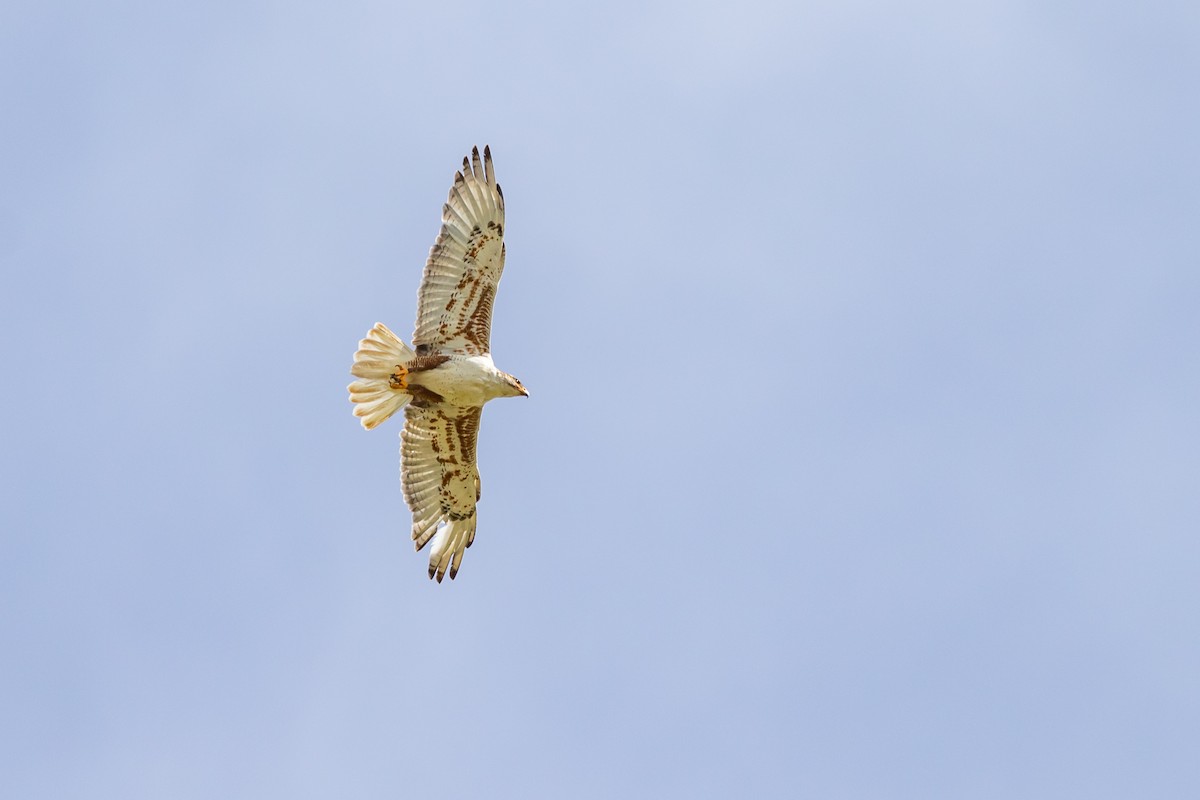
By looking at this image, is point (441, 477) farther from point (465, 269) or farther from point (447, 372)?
point (465, 269)

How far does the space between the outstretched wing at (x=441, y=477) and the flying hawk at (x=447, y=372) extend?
1 cm

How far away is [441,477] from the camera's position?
68.3ft

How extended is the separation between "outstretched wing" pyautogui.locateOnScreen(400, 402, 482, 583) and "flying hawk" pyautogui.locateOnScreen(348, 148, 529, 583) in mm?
11

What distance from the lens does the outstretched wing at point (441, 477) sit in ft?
67.1

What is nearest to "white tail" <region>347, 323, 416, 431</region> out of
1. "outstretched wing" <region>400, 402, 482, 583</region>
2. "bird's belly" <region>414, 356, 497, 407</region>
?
"bird's belly" <region>414, 356, 497, 407</region>

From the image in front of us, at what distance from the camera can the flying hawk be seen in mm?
19438

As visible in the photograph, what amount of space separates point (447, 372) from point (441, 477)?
5.30ft

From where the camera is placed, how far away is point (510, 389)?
20.0 meters

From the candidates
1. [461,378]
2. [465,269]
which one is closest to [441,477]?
[461,378]

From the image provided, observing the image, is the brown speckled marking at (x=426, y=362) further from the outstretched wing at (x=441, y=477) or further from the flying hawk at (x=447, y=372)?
the outstretched wing at (x=441, y=477)

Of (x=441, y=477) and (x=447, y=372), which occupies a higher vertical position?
(x=447, y=372)

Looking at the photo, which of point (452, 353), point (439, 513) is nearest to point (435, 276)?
point (452, 353)

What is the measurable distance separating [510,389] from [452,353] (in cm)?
75

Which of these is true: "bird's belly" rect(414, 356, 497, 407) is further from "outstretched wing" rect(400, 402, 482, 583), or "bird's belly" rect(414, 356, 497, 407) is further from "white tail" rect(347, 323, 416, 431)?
"outstretched wing" rect(400, 402, 482, 583)
